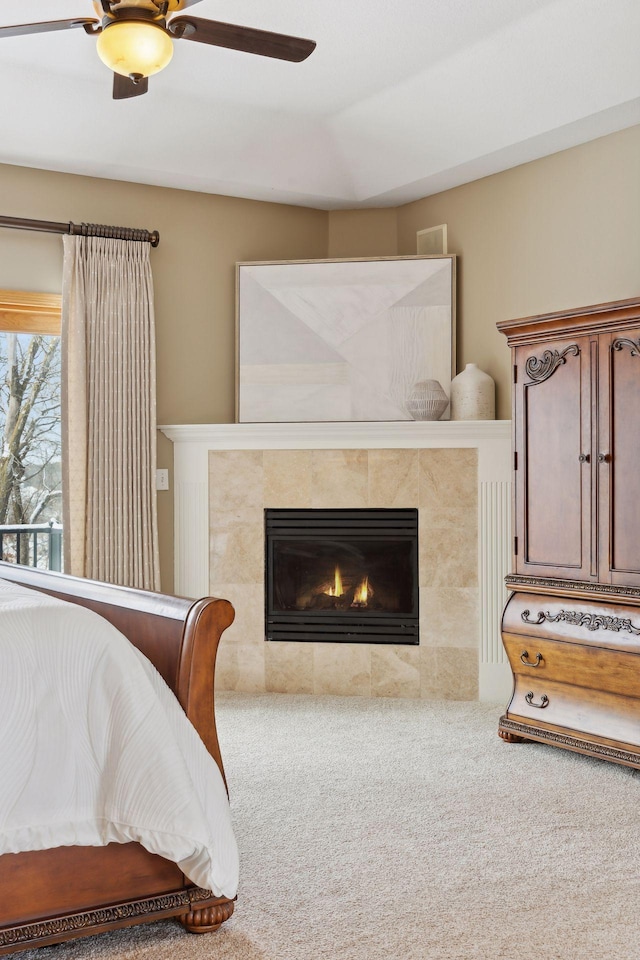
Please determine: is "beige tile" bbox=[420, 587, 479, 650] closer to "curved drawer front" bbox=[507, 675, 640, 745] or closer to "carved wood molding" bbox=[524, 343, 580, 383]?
"curved drawer front" bbox=[507, 675, 640, 745]

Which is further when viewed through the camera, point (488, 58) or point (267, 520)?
point (267, 520)

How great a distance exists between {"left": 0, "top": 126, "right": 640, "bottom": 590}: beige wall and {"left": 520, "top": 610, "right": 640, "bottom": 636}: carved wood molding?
131 cm

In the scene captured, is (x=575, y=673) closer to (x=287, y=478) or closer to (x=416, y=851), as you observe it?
(x=416, y=851)

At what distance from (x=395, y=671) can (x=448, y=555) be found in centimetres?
67

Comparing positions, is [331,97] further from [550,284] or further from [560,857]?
[560,857]

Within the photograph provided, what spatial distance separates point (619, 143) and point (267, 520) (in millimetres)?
2547

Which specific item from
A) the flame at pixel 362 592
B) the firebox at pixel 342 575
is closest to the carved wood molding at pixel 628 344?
the firebox at pixel 342 575

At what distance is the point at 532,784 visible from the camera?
345cm

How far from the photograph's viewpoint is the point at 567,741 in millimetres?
3748

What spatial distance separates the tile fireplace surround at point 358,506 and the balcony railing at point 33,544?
0.64 m

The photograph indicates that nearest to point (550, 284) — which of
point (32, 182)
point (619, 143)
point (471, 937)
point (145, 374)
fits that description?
point (619, 143)

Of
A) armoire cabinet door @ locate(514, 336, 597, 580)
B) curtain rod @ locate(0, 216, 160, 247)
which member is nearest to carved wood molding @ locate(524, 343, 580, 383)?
armoire cabinet door @ locate(514, 336, 597, 580)

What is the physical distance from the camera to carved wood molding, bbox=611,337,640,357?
3.55 meters

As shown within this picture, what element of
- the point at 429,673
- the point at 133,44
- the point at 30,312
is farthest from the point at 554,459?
the point at 30,312
